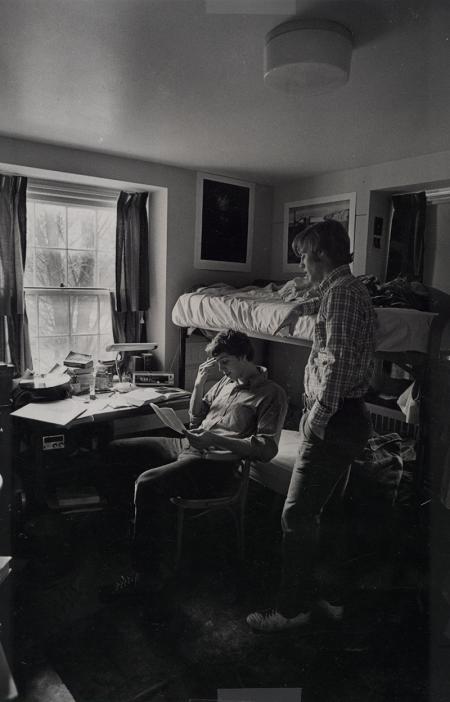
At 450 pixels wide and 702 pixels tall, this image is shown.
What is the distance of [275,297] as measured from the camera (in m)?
3.41

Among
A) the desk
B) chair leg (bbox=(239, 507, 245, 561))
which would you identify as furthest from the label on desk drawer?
chair leg (bbox=(239, 507, 245, 561))

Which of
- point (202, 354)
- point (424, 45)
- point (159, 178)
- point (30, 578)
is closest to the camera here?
point (424, 45)

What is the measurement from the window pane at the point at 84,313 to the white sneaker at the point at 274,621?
266 centimetres

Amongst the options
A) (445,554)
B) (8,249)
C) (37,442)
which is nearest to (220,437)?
(37,442)

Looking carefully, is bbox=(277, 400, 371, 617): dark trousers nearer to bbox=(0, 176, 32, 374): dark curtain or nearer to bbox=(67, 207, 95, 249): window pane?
bbox=(0, 176, 32, 374): dark curtain

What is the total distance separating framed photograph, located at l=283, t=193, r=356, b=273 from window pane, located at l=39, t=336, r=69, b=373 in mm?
2041

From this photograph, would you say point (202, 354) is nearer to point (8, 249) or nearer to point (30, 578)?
point (8, 249)

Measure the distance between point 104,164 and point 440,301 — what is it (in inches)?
98.9

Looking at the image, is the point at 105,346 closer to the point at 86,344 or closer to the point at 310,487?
the point at 86,344

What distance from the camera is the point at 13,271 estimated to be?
3.49m

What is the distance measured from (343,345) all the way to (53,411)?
6.09 feet

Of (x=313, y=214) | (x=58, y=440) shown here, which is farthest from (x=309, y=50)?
(x=313, y=214)

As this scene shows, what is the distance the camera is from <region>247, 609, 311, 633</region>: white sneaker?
2.06 meters

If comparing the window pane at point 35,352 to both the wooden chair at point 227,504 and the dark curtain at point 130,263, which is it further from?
the wooden chair at point 227,504
